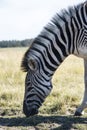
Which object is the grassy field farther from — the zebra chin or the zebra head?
the zebra head

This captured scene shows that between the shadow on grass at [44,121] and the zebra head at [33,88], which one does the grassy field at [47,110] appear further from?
the zebra head at [33,88]

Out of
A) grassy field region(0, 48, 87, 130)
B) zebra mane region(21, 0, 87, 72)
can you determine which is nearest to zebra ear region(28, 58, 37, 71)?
zebra mane region(21, 0, 87, 72)

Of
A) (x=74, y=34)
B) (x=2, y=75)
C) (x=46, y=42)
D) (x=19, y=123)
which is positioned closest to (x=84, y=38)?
(x=74, y=34)

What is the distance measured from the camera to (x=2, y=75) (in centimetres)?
1384

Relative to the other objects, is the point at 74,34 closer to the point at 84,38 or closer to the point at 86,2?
the point at 84,38

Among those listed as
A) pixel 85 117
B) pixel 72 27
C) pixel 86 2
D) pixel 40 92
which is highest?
pixel 86 2

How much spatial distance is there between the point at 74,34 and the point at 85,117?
1.62 m

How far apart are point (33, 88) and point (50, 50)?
791mm

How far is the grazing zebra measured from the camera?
23.5 feet

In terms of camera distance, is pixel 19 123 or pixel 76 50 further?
pixel 76 50

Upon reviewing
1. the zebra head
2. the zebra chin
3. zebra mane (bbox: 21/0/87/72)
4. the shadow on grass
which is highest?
zebra mane (bbox: 21/0/87/72)

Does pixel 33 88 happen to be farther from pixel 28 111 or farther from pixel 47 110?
pixel 47 110

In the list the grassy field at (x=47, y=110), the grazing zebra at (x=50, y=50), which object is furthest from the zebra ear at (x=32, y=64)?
the grassy field at (x=47, y=110)

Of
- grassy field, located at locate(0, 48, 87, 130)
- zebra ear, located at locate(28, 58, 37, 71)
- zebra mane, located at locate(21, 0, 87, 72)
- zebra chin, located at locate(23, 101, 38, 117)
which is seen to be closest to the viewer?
grassy field, located at locate(0, 48, 87, 130)
